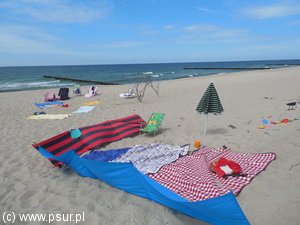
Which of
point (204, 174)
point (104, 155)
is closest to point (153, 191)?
point (204, 174)

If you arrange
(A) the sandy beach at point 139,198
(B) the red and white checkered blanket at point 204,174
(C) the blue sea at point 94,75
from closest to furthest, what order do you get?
(A) the sandy beach at point 139,198
(B) the red and white checkered blanket at point 204,174
(C) the blue sea at point 94,75

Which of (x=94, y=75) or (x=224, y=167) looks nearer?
(x=224, y=167)

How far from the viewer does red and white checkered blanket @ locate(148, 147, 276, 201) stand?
380cm

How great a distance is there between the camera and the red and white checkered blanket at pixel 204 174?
3.80 metres

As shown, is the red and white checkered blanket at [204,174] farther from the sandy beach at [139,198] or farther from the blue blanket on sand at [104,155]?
the blue blanket on sand at [104,155]

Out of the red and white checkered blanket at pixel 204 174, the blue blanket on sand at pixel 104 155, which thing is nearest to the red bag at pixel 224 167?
the red and white checkered blanket at pixel 204 174

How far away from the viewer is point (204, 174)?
4.28 meters

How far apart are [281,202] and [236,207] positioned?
1.31 metres

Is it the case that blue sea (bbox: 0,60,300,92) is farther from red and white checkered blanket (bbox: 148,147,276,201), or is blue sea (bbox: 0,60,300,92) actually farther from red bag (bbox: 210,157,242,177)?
red bag (bbox: 210,157,242,177)

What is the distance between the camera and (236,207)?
2.58 m

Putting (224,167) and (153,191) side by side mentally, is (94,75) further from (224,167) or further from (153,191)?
(153,191)

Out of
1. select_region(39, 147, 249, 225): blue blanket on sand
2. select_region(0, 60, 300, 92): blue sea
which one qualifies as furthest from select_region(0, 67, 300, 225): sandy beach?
select_region(0, 60, 300, 92): blue sea

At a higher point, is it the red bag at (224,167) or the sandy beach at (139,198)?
the red bag at (224,167)

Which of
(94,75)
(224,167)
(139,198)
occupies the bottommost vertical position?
(139,198)
